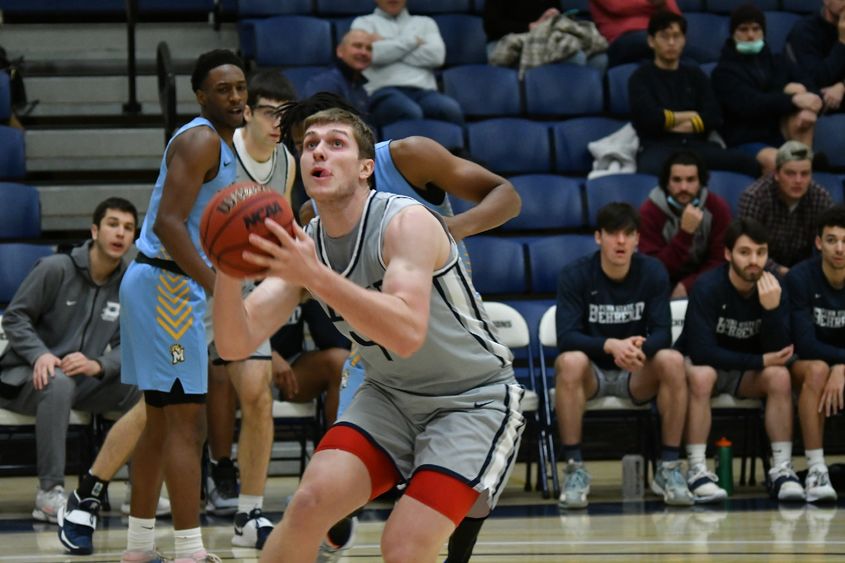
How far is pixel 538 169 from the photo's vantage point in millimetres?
8891

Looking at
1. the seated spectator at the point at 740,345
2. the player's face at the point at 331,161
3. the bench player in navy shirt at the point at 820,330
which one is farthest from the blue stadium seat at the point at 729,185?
the player's face at the point at 331,161

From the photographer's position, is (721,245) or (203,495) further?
(721,245)

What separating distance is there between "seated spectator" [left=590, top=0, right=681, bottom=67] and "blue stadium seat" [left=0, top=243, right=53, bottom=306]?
4522 millimetres

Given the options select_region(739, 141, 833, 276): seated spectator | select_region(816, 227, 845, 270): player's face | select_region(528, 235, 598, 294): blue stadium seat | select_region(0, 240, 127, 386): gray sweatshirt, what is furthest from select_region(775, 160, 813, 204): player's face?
select_region(0, 240, 127, 386): gray sweatshirt

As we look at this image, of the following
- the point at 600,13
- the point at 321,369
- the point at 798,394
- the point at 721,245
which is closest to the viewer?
the point at 321,369

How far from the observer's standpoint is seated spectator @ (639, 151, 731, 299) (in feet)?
25.3

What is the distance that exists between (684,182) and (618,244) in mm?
950

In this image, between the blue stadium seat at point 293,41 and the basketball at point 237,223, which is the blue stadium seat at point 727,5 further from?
the basketball at point 237,223

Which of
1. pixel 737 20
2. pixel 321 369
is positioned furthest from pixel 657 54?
pixel 321 369

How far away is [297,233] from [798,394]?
4.96m

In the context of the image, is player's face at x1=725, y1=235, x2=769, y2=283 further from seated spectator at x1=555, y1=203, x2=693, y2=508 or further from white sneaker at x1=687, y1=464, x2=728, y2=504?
white sneaker at x1=687, y1=464, x2=728, y2=504

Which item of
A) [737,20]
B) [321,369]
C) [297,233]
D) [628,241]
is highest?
[737,20]

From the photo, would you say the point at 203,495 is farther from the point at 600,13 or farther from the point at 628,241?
the point at 600,13

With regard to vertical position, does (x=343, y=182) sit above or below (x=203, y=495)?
above
